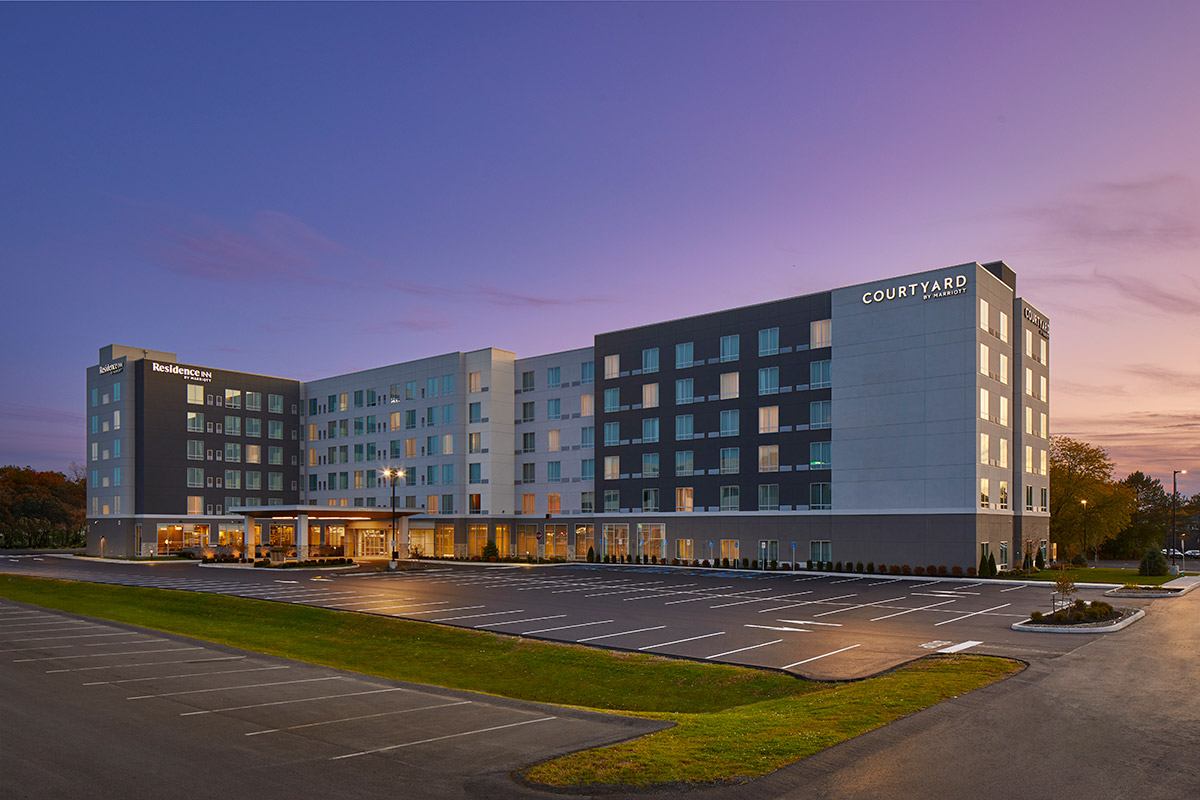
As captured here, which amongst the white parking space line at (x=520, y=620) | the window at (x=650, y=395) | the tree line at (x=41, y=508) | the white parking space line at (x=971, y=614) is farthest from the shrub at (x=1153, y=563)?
the tree line at (x=41, y=508)

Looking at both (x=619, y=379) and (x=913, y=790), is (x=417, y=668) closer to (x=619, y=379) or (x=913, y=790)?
(x=913, y=790)

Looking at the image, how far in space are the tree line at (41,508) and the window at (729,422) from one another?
A: 103635 millimetres

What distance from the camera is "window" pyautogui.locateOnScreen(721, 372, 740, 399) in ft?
233

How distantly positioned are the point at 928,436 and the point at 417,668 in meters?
44.3

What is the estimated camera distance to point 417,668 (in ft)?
83.9

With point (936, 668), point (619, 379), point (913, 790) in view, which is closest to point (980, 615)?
point (936, 668)

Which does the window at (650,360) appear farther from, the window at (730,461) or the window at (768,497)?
the window at (768,497)

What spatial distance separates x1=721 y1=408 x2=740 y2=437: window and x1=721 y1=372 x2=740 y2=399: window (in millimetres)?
1263

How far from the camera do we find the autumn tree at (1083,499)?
82125 mm

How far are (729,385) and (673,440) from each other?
7196mm

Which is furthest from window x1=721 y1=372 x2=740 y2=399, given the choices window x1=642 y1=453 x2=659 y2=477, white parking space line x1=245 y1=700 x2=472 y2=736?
white parking space line x1=245 y1=700 x2=472 y2=736

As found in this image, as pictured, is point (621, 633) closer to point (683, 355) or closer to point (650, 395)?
point (683, 355)

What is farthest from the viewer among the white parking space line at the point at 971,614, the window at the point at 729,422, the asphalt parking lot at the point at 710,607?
the window at the point at 729,422

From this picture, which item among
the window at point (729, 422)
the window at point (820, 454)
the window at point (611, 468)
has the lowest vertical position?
the window at point (611, 468)
